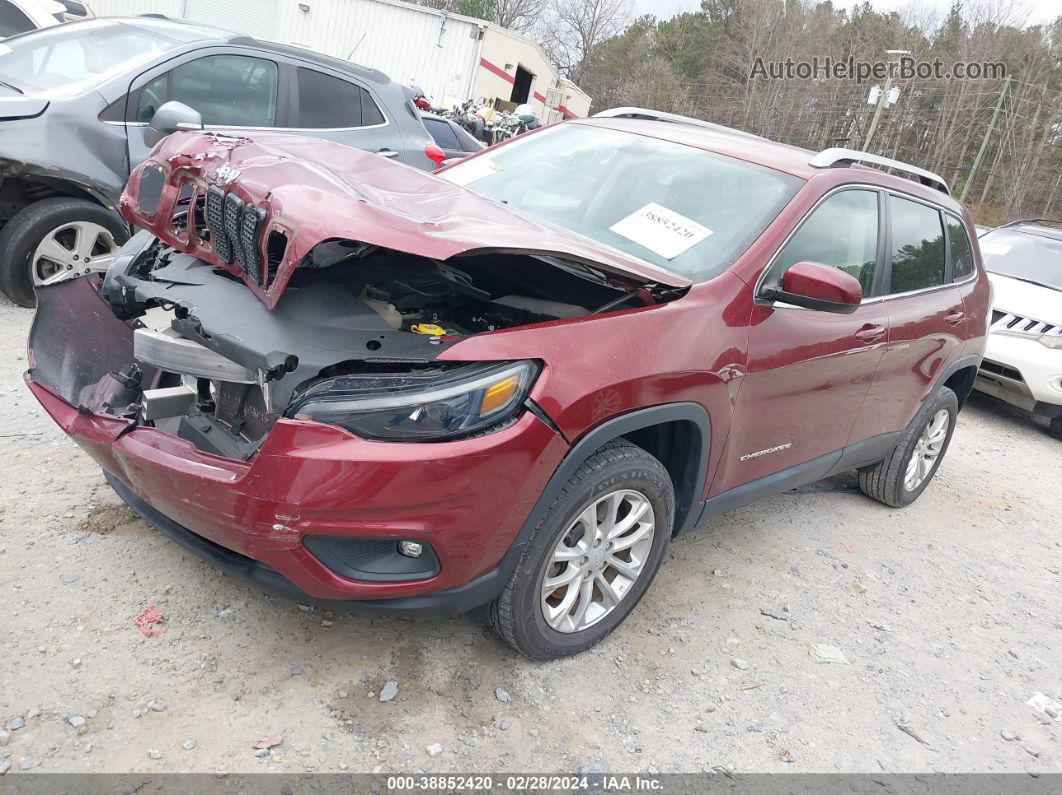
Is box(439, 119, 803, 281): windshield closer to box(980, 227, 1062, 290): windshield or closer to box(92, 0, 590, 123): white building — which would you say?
box(980, 227, 1062, 290): windshield

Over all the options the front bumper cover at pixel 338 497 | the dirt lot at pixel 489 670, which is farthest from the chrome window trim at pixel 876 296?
the dirt lot at pixel 489 670

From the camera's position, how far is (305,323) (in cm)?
236

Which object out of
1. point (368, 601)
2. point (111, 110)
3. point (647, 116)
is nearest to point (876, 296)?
point (647, 116)

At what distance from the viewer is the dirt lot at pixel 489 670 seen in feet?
7.35

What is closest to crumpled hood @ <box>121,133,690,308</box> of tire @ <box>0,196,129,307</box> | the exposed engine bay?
the exposed engine bay

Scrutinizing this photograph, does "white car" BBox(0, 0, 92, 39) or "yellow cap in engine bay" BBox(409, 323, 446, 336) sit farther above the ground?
"yellow cap in engine bay" BBox(409, 323, 446, 336)

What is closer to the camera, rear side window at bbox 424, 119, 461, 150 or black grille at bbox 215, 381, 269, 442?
black grille at bbox 215, 381, 269, 442

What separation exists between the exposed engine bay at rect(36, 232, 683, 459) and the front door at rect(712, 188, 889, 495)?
0.57 m

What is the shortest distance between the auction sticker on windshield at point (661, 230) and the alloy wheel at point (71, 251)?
3.42 meters

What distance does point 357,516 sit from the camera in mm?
2080

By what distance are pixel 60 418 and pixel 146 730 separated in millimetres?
1026

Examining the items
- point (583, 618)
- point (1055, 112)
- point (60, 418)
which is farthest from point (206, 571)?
point (1055, 112)

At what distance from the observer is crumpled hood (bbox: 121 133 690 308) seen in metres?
2.16

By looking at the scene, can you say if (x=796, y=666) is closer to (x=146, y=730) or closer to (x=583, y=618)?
(x=583, y=618)
